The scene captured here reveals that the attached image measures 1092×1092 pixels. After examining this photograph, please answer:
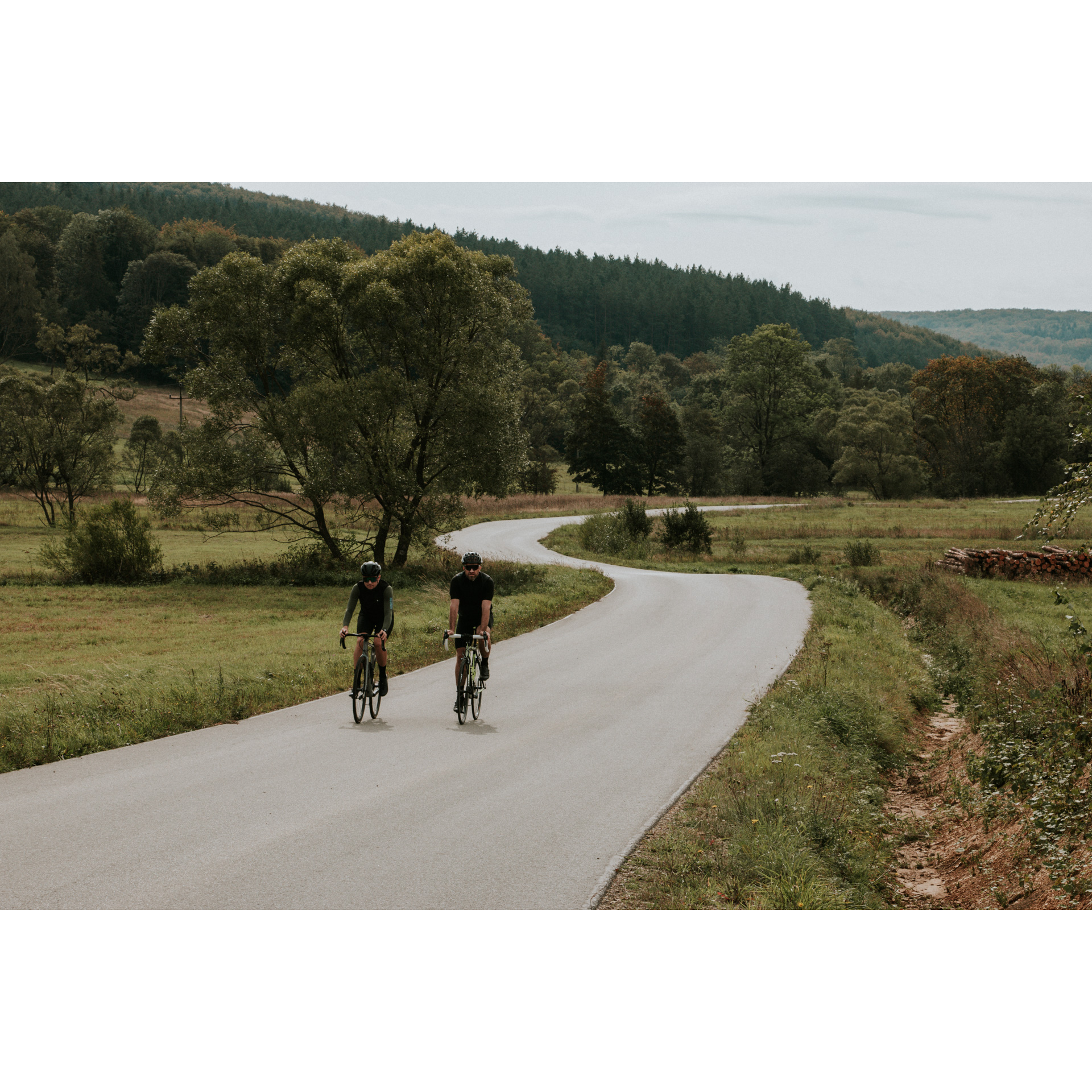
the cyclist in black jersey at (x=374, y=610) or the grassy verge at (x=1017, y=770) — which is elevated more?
the cyclist in black jersey at (x=374, y=610)

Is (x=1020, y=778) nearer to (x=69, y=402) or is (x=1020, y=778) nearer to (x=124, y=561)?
(x=124, y=561)

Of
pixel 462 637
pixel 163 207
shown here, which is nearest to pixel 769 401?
pixel 462 637

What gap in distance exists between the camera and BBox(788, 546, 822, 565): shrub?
38.8 metres

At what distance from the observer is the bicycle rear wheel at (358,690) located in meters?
12.5

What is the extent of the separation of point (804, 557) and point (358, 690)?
99.2 feet

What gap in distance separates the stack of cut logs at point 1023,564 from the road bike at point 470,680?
25440 millimetres

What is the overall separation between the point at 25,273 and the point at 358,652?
12978cm

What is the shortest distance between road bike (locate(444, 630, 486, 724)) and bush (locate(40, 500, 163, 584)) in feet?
81.5

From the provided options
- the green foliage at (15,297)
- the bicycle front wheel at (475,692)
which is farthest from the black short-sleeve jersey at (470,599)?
the green foliage at (15,297)

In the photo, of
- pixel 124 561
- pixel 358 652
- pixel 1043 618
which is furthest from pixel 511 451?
pixel 358 652

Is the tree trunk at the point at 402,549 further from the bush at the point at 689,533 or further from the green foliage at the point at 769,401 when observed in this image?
the green foliage at the point at 769,401

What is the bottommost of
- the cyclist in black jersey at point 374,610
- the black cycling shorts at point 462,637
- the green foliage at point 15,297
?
the black cycling shorts at point 462,637

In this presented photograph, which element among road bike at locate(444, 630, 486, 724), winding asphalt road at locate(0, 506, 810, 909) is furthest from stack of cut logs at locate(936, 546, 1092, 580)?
road bike at locate(444, 630, 486, 724)

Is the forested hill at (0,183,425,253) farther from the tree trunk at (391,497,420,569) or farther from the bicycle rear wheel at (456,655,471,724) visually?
the bicycle rear wheel at (456,655,471,724)
